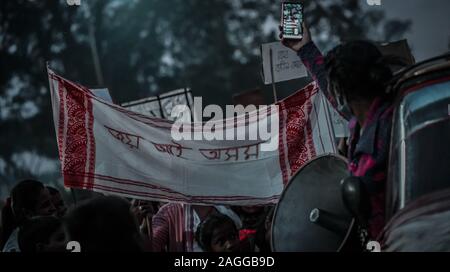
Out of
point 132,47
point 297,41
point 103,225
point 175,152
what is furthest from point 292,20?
point 132,47

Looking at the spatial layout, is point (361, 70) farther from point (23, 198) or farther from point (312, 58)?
point (23, 198)

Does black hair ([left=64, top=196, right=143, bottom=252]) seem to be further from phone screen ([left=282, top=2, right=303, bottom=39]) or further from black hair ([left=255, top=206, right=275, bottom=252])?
black hair ([left=255, top=206, right=275, bottom=252])

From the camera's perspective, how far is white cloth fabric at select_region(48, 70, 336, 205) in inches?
197

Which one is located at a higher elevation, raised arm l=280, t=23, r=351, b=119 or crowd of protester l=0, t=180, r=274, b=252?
raised arm l=280, t=23, r=351, b=119

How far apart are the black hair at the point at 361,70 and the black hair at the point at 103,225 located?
3.26ft

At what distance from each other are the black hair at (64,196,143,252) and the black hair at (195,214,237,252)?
2.15 meters

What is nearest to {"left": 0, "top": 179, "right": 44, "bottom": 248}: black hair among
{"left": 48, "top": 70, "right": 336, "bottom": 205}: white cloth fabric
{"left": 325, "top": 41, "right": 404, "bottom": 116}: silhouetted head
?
{"left": 48, "top": 70, "right": 336, "bottom": 205}: white cloth fabric

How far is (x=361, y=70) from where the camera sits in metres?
3.04

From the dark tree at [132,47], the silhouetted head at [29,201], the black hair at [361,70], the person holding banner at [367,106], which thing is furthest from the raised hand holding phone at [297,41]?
the dark tree at [132,47]

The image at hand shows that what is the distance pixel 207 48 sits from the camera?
3191cm

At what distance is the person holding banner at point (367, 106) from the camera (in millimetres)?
2863

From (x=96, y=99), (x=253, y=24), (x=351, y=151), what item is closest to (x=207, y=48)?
(x=253, y=24)

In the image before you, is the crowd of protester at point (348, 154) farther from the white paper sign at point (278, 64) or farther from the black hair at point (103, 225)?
the white paper sign at point (278, 64)
